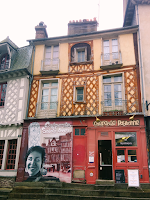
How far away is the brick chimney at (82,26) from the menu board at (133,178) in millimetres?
8968

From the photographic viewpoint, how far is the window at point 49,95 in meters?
10.7

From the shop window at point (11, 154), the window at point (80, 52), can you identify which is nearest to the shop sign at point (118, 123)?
the window at point (80, 52)

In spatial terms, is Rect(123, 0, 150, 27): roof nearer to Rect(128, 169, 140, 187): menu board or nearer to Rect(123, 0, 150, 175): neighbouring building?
Rect(123, 0, 150, 175): neighbouring building

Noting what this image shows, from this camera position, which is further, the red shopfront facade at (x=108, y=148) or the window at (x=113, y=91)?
the window at (x=113, y=91)

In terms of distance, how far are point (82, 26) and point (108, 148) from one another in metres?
8.18

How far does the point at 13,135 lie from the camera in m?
10.5

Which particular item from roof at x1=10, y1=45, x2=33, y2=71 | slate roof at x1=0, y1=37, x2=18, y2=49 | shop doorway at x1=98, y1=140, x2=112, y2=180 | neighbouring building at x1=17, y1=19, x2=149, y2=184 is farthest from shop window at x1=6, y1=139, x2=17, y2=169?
slate roof at x1=0, y1=37, x2=18, y2=49

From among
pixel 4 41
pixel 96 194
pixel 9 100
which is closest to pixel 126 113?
pixel 96 194

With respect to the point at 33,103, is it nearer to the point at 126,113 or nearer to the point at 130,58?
the point at 126,113

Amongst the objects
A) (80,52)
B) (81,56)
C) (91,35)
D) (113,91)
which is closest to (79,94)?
(113,91)

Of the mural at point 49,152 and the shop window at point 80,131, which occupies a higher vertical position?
the shop window at point 80,131

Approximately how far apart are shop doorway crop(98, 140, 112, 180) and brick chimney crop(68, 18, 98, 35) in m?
7.43

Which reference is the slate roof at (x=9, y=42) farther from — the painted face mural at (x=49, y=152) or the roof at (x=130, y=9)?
the roof at (x=130, y=9)

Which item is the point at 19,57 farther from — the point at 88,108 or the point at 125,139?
the point at 125,139
